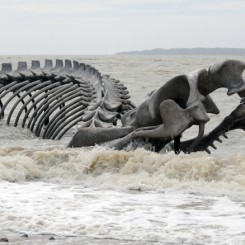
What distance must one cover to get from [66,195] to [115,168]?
158cm

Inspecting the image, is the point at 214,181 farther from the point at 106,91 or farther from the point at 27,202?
the point at 106,91

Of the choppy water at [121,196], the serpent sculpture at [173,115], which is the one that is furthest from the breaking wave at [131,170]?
the serpent sculpture at [173,115]

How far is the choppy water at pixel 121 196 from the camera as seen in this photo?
6438 millimetres

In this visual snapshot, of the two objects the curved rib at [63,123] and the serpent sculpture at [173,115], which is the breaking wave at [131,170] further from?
the curved rib at [63,123]

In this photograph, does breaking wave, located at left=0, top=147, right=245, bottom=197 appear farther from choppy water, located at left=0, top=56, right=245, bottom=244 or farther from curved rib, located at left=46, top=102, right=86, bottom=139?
curved rib, located at left=46, top=102, right=86, bottom=139

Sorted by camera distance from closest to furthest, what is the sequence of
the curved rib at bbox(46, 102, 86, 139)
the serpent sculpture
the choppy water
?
the choppy water, the serpent sculpture, the curved rib at bbox(46, 102, 86, 139)

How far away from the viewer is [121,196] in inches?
316

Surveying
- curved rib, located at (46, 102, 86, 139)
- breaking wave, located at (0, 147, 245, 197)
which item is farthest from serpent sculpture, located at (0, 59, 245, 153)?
curved rib, located at (46, 102, 86, 139)

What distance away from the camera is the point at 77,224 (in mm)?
6695

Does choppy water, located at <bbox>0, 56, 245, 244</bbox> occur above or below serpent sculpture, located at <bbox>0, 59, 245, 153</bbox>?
below

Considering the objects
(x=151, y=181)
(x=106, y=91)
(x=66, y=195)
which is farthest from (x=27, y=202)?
(x=106, y=91)

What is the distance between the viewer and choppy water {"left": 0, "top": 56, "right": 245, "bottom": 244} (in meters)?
6.44

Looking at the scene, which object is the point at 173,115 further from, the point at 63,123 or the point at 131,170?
the point at 63,123

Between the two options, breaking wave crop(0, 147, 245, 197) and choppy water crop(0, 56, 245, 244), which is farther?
breaking wave crop(0, 147, 245, 197)
